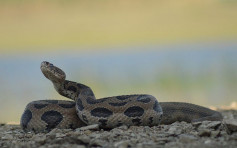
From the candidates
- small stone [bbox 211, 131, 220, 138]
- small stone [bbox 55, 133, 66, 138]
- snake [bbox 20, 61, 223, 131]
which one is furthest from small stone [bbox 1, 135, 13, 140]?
small stone [bbox 211, 131, 220, 138]

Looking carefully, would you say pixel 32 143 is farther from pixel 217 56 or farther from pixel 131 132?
pixel 217 56

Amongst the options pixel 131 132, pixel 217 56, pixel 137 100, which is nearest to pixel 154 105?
pixel 137 100

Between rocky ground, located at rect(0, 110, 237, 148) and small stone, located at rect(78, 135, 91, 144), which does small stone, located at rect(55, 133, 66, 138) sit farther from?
small stone, located at rect(78, 135, 91, 144)

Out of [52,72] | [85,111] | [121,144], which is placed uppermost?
[52,72]

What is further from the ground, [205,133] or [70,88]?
[70,88]

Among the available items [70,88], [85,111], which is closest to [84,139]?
[85,111]

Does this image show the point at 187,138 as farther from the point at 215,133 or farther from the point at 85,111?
the point at 85,111

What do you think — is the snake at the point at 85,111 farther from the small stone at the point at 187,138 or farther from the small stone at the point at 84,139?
the small stone at the point at 187,138
